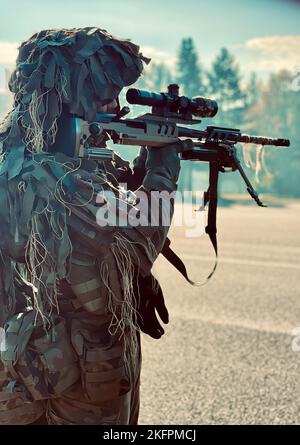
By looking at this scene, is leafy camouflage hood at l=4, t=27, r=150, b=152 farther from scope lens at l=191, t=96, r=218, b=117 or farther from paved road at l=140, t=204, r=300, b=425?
paved road at l=140, t=204, r=300, b=425

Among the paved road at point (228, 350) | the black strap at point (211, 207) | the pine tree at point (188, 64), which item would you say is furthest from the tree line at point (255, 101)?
the black strap at point (211, 207)

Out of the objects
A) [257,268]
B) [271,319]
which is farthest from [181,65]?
[271,319]

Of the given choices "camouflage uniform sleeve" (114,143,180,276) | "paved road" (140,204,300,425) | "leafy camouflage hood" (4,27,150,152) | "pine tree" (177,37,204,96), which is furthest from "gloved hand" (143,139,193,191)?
"pine tree" (177,37,204,96)

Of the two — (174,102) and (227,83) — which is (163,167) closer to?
(174,102)

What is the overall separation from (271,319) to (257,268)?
10.4 feet

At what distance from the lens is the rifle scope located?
2.32m

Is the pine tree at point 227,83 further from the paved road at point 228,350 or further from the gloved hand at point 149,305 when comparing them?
the gloved hand at point 149,305

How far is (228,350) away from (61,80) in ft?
14.6

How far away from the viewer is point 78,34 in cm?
220

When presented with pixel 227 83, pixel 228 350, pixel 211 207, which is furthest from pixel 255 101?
pixel 211 207

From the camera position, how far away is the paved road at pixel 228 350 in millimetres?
4797

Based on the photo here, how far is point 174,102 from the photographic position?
2463 mm

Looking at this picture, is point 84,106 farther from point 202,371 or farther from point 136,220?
point 202,371

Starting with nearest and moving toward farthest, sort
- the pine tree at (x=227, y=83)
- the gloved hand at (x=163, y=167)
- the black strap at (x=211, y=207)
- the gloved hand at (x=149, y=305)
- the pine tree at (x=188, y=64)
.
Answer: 1. the gloved hand at (x=163, y=167)
2. the gloved hand at (x=149, y=305)
3. the black strap at (x=211, y=207)
4. the pine tree at (x=227, y=83)
5. the pine tree at (x=188, y=64)
